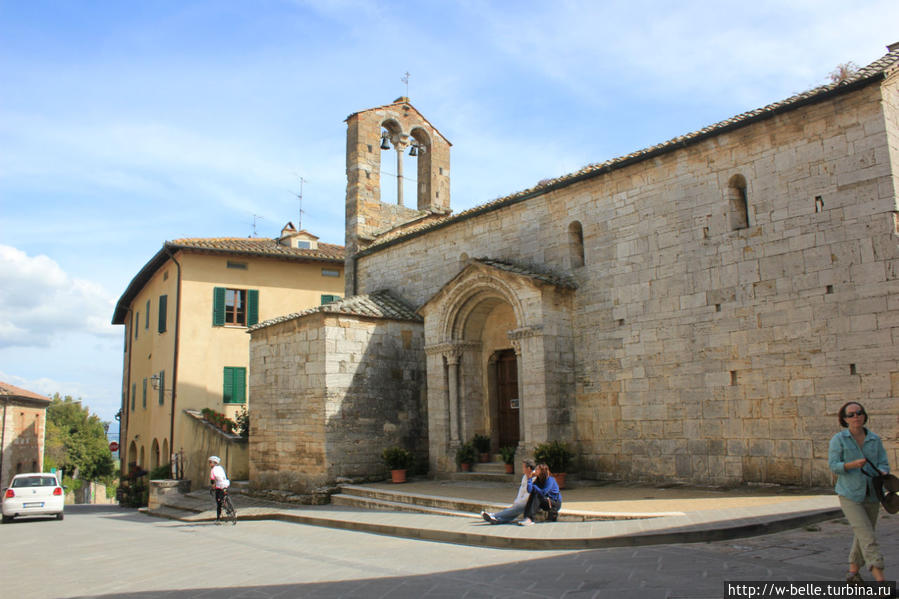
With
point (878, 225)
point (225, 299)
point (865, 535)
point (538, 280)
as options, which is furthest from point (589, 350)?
point (225, 299)

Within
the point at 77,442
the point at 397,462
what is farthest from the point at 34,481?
the point at 77,442

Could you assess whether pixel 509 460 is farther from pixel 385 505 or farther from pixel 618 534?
pixel 618 534

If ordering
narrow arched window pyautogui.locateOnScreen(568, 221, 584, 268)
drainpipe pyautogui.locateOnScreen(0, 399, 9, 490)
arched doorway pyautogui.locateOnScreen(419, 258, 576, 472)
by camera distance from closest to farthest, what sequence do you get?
arched doorway pyautogui.locateOnScreen(419, 258, 576, 472), narrow arched window pyautogui.locateOnScreen(568, 221, 584, 268), drainpipe pyautogui.locateOnScreen(0, 399, 9, 490)

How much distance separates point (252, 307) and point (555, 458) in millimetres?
15622

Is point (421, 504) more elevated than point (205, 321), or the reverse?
point (205, 321)

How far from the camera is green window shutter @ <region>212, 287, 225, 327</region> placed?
24.6 meters

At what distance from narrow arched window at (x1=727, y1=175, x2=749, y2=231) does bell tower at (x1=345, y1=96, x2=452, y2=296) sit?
432 inches

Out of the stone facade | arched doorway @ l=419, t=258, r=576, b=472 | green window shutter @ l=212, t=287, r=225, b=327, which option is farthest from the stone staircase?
the stone facade

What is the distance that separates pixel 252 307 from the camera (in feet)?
83.0

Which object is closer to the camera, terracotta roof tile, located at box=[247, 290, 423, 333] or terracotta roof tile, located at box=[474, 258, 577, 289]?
terracotta roof tile, located at box=[474, 258, 577, 289]

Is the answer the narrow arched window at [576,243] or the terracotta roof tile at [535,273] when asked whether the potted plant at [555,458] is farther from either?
the narrow arched window at [576,243]

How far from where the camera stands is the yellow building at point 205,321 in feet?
76.8

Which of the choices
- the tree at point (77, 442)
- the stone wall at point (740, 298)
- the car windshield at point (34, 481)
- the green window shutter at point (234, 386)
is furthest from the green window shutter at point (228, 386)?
the tree at point (77, 442)

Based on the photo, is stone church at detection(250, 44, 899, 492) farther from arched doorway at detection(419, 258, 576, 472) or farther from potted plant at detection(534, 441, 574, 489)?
potted plant at detection(534, 441, 574, 489)
